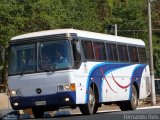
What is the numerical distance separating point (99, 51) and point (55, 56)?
3225 millimetres

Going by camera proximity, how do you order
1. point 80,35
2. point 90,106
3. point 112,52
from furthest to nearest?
point 112,52, point 90,106, point 80,35

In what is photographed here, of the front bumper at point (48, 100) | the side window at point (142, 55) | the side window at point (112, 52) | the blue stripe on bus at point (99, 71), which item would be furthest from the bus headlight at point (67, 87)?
the side window at point (142, 55)

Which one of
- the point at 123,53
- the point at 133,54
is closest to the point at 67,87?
the point at 123,53

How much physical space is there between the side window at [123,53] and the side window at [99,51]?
1.87m

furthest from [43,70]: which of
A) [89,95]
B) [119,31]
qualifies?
[119,31]

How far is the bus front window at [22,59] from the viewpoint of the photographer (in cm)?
2245

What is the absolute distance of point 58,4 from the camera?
47.5 meters

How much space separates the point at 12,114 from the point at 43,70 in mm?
1979

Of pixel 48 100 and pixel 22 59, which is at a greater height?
pixel 22 59

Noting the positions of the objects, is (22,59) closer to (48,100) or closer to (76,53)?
(48,100)

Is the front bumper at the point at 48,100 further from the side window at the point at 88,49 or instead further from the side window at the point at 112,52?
the side window at the point at 112,52

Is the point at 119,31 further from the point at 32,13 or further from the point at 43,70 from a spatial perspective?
the point at 43,70

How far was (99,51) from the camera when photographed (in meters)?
25.0

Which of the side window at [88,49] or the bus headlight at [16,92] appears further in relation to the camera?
Answer: the side window at [88,49]
